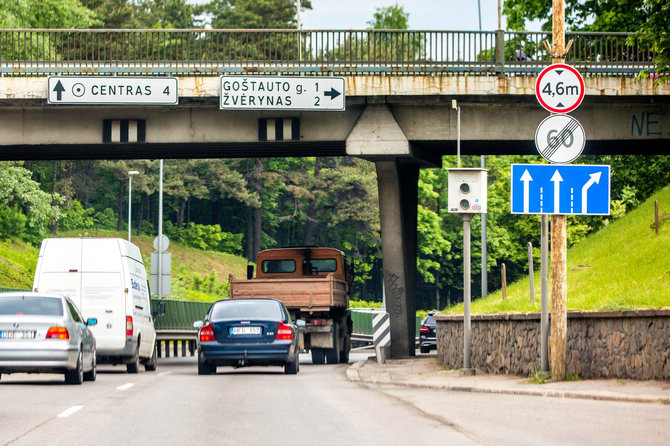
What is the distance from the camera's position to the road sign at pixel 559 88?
17359 mm

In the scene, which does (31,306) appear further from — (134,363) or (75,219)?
(75,219)

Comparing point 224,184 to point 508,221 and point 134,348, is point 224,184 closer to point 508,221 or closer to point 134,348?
point 508,221

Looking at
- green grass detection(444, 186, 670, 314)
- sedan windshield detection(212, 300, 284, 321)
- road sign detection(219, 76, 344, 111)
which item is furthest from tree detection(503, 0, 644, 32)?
sedan windshield detection(212, 300, 284, 321)

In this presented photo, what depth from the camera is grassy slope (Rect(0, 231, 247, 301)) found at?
49.7 m

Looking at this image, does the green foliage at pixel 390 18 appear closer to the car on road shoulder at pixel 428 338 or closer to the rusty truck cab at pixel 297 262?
the car on road shoulder at pixel 428 338

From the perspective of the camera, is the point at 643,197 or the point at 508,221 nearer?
the point at 643,197

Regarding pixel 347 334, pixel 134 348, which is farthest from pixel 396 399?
pixel 347 334

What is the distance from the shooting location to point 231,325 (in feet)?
71.4

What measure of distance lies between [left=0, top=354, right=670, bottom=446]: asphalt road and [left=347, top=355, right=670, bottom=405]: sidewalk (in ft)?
1.45

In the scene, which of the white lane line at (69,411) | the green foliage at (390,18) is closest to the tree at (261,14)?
the green foliage at (390,18)

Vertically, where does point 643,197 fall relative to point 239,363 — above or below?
above

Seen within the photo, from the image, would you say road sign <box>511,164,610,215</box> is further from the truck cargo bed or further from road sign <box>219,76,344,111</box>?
the truck cargo bed

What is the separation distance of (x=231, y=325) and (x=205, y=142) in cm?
803

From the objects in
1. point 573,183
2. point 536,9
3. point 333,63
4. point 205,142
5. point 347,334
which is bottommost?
point 347,334
